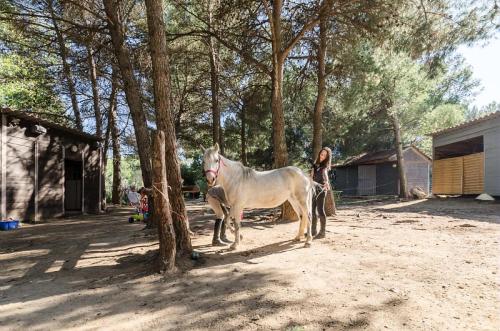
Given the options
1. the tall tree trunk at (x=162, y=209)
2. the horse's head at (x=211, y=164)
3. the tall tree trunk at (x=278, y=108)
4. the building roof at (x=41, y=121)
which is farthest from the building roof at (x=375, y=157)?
the tall tree trunk at (x=162, y=209)

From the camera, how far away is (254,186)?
5973mm

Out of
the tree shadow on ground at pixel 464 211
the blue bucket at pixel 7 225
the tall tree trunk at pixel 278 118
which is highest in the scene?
the tall tree trunk at pixel 278 118

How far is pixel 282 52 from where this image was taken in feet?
29.7

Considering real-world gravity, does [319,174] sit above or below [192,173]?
below

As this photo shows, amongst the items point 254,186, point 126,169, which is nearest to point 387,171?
point 254,186

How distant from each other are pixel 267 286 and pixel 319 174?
11.0ft

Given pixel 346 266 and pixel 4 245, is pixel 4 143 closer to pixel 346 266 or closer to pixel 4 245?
pixel 4 245

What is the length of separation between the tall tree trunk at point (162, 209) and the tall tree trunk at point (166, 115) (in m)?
0.36

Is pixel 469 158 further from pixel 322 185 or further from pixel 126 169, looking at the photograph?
pixel 126 169

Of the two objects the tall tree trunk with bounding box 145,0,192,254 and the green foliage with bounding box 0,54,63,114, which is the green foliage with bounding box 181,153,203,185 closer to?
the green foliage with bounding box 0,54,63,114

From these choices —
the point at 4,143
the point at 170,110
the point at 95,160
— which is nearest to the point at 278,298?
the point at 170,110

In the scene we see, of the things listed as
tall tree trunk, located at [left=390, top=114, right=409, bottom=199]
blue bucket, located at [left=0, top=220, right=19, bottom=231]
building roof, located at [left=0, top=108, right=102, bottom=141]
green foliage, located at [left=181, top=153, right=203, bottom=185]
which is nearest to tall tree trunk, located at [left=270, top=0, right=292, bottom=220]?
blue bucket, located at [left=0, top=220, right=19, bottom=231]

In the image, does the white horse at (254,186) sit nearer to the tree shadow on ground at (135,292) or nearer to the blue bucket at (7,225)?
the tree shadow on ground at (135,292)

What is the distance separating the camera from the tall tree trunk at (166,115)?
491 cm
